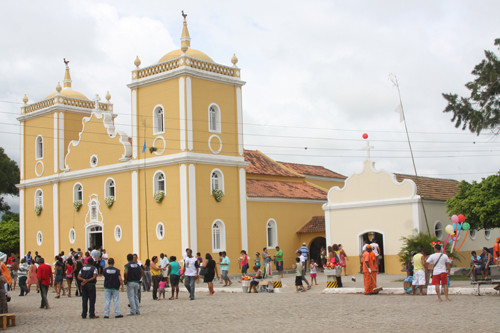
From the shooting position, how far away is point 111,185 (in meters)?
36.4

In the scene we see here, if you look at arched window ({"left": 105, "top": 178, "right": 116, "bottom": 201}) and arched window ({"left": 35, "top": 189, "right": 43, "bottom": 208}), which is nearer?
arched window ({"left": 105, "top": 178, "right": 116, "bottom": 201})

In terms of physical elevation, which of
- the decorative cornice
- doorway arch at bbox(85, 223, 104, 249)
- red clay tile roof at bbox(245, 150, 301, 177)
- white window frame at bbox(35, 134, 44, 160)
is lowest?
doorway arch at bbox(85, 223, 104, 249)

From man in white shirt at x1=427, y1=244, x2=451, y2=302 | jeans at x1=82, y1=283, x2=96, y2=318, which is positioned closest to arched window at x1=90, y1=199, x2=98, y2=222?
jeans at x1=82, y1=283, x2=96, y2=318

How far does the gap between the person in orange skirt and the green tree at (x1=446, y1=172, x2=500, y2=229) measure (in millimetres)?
8100

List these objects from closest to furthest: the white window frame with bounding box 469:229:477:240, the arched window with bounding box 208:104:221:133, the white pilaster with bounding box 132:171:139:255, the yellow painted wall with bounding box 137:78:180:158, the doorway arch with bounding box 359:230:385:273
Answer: the doorway arch with bounding box 359:230:385:273, the white window frame with bounding box 469:229:477:240, the yellow painted wall with bounding box 137:78:180:158, the white pilaster with bounding box 132:171:139:255, the arched window with bounding box 208:104:221:133

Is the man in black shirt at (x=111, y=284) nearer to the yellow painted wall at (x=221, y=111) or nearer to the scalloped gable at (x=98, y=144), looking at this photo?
the yellow painted wall at (x=221, y=111)

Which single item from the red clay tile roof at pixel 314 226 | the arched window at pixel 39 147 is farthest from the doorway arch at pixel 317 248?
the arched window at pixel 39 147

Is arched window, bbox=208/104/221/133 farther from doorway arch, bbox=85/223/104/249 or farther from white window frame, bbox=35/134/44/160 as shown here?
white window frame, bbox=35/134/44/160

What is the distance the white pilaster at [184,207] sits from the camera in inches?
1265

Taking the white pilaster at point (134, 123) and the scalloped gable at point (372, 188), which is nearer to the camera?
the scalloped gable at point (372, 188)

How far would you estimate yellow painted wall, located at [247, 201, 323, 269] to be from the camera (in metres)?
35.9

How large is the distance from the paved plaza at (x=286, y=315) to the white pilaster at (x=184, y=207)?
394 inches

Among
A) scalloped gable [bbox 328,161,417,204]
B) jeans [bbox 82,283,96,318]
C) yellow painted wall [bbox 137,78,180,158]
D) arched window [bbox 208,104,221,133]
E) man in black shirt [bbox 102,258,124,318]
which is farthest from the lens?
arched window [bbox 208,104,221,133]

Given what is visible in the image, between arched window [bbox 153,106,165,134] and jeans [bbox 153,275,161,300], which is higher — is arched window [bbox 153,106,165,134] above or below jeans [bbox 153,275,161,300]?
above
